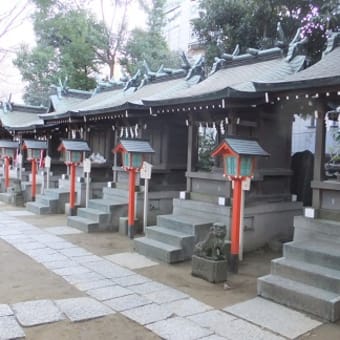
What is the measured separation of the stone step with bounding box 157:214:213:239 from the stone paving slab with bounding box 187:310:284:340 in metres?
2.63

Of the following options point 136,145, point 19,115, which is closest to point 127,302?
point 136,145

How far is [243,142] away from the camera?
6738 mm

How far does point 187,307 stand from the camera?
4906mm

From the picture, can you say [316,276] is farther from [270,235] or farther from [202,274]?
[270,235]

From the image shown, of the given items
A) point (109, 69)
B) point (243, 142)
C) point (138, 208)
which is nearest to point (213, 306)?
point (243, 142)

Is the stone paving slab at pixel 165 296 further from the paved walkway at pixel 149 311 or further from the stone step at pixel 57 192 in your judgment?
the stone step at pixel 57 192

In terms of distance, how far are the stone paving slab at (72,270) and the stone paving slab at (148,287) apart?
1.12 metres

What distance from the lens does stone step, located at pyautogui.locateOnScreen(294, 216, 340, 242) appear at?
5910 millimetres

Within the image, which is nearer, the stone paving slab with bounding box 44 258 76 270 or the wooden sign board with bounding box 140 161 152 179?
the stone paving slab with bounding box 44 258 76 270

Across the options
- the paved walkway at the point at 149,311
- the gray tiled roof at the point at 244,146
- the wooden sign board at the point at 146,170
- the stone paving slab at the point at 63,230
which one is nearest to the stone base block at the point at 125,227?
the stone paving slab at the point at 63,230

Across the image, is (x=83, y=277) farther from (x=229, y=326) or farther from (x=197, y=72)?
(x=197, y=72)

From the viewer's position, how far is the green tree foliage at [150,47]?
72.4ft

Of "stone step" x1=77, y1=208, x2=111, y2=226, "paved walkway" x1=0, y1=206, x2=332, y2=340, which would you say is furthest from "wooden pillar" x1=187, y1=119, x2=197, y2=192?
"paved walkway" x1=0, y1=206, x2=332, y2=340

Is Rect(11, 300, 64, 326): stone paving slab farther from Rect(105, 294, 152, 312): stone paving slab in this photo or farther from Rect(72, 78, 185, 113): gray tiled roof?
Rect(72, 78, 185, 113): gray tiled roof
